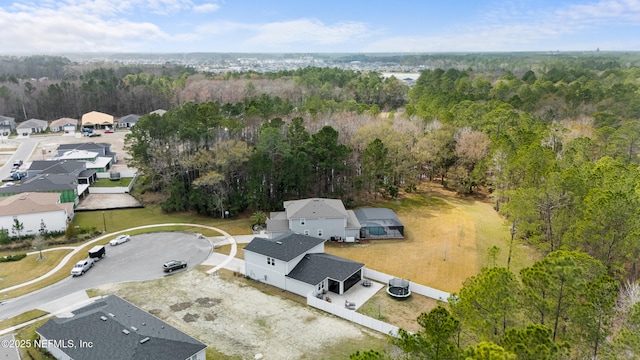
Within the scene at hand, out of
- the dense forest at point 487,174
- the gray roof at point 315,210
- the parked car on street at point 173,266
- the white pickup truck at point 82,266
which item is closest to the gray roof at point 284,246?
the gray roof at point 315,210

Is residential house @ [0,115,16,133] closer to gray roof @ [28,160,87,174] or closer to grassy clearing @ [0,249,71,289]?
gray roof @ [28,160,87,174]

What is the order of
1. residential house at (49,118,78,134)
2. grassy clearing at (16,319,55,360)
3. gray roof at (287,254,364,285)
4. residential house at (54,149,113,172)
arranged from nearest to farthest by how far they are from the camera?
1. grassy clearing at (16,319,55,360)
2. gray roof at (287,254,364,285)
3. residential house at (54,149,113,172)
4. residential house at (49,118,78,134)

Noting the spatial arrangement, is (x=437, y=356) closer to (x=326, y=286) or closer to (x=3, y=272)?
(x=326, y=286)

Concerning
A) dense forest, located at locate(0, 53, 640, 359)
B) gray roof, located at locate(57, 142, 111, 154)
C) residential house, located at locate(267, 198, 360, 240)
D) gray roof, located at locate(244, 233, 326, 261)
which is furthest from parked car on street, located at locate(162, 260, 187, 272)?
gray roof, located at locate(57, 142, 111, 154)

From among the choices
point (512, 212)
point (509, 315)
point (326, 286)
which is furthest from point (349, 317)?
point (512, 212)

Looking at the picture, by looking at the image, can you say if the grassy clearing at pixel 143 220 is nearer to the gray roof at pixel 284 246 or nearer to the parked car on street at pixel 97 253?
the parked car on street at pixel 97 253

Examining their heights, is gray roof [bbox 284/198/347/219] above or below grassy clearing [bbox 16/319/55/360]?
above
